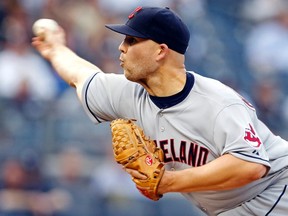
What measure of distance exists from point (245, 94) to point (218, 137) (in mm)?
4648

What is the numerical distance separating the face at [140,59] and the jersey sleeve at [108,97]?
281 mm

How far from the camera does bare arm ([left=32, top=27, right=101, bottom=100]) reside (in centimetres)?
434

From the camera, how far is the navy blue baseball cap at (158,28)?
3.80 metres

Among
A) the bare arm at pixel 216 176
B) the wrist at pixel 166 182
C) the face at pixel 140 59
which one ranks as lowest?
the wrist at pixel 166 182

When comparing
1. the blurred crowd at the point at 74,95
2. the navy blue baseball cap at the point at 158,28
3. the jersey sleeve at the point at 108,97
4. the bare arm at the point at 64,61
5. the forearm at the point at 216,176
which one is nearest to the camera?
the forearm at the point at 216,176

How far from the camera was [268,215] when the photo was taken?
13.2 feet

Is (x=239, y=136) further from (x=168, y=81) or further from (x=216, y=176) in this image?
(x=168, y=81)

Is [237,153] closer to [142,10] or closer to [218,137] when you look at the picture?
[218,137]

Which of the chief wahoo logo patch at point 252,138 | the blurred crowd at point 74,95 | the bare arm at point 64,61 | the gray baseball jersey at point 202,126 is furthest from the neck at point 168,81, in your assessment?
the blurred crowd at point 74,95

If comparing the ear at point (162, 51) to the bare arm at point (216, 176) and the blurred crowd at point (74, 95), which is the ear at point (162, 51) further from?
the blurred crowd at point (74, 95)

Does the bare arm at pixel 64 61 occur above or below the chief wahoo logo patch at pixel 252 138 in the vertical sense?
below

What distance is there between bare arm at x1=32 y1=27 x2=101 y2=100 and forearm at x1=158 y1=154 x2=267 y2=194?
922 mm

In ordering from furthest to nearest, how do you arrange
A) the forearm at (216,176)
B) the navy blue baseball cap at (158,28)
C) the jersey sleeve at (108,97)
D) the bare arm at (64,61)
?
the bare arm at (64,61) → the jersey sleeve at (108,97) → the navy blue baseball cap at (158,28) → the forearm at (216,176)

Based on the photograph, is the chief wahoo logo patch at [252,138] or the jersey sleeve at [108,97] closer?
the chief wahoo logo patch at [252,138]
